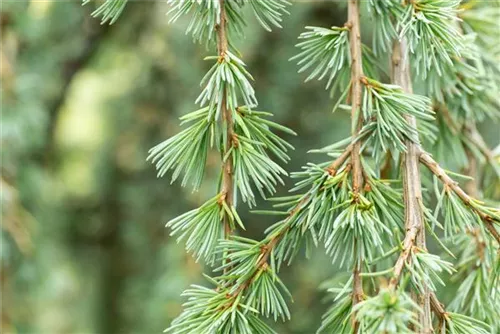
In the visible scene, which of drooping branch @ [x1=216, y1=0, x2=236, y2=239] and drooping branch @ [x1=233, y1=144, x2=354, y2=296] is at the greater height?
drooping branch @ [x1=216, y1=0, x2=236, y2=239]

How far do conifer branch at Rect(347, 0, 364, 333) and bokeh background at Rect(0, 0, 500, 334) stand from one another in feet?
1.71

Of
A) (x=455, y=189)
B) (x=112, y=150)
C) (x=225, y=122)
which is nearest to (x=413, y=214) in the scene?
(x=455, y=189)

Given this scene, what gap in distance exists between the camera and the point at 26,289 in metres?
1.52

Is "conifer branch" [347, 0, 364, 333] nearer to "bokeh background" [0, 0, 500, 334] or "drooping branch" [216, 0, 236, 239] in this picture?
"drooping branch" [216, 0, 236, 239]

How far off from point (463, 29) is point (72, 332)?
239cm

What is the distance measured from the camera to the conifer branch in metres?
0.55

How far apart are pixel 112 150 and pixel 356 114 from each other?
162 cm

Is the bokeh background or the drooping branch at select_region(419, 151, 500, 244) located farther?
the bokeh background

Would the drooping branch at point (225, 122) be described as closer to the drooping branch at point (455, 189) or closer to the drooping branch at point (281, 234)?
the drooping branch at point (281, 234)

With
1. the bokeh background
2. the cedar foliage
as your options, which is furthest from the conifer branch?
the bokeh background

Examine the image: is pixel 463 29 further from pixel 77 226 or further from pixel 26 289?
pixel 77 226

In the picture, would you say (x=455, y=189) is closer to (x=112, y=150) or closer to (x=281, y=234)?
(x=281, y=234)

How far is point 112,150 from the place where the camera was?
212 cm

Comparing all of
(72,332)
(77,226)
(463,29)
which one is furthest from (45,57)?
(72,332)
